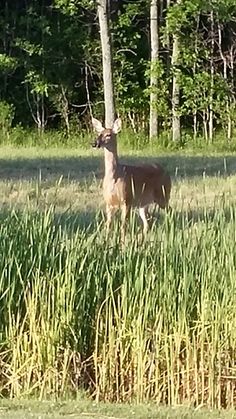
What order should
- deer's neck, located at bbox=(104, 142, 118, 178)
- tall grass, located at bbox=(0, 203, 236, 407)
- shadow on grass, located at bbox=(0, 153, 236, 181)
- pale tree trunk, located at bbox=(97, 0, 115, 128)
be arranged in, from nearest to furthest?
tall grass, located at bbox=(0, 203, 236, 407)
deer's neck, located at bbox=(104, 142, 118, 178)
shadow on grass, located at bbox=(0, 153, 236, 181)
pale tree trunk, located at bbox=(97, 0, 115, 128)

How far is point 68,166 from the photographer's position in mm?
17922

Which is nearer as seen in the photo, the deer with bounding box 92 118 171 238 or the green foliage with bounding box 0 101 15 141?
the deer with bounding box 92 118 171 238

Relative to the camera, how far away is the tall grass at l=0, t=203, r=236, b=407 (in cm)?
698

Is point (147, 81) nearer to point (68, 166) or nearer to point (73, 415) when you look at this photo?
point (68, 166)

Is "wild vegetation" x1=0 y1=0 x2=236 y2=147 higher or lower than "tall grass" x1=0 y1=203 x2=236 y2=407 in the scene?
higher

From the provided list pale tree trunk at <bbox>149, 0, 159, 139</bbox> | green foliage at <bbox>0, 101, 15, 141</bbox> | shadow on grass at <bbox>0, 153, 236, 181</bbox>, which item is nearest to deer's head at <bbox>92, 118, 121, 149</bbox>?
shadow on grass at <bbox>0, 153, 236, 181</bbox>

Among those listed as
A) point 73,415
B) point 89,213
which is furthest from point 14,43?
point 73,415

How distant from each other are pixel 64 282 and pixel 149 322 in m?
0.57

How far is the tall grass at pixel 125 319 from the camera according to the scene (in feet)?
22.9

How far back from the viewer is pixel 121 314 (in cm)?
715

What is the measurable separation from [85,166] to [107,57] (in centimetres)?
492

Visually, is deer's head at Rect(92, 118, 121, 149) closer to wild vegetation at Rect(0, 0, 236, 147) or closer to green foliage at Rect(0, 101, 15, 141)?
wild vegetation at Rect(0, 0, 236, 147)

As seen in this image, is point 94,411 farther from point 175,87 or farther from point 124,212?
point 175,87

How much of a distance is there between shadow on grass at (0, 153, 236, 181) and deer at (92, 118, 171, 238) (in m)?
3.22
